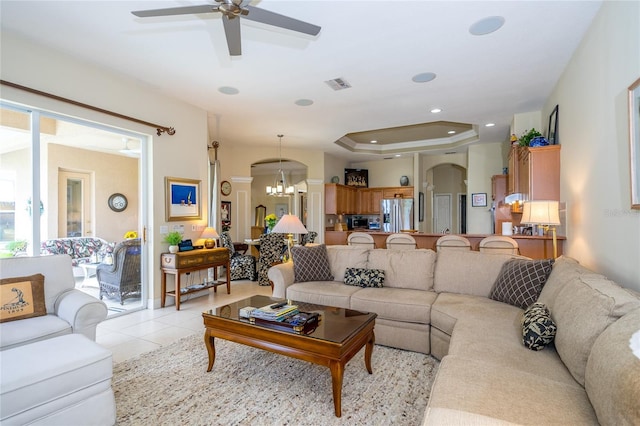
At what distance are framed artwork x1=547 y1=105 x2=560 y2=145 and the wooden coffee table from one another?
364 centimetres

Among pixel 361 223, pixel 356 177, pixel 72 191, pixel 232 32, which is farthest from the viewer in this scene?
pixel 361 223

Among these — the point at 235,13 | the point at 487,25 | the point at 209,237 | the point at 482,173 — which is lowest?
the point at 209,237

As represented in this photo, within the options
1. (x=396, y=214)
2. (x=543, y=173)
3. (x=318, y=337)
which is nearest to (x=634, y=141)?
(x=543, y=173)

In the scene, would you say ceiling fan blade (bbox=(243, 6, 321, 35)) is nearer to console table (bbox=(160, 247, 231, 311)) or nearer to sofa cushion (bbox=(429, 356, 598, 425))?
sofa cushion (bbox=(429, 356, 598, 425))

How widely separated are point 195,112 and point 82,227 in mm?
2306

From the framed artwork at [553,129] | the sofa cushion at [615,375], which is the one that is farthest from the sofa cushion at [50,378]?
the framed artwork at [553,129]

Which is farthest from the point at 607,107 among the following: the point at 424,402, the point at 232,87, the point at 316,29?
the point at 232,87

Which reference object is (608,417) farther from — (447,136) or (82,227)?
(447,136)

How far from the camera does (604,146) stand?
254cm

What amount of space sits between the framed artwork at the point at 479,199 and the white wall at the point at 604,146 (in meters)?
3.85

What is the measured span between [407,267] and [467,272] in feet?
2.04

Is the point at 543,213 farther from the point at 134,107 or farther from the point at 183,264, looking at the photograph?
the point at 134,107

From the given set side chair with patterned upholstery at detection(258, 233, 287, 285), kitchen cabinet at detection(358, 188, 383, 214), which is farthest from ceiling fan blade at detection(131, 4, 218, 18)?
kitchen cabinet at detection(358, 188, 383, 214)

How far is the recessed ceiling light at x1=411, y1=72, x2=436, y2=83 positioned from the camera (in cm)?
383
